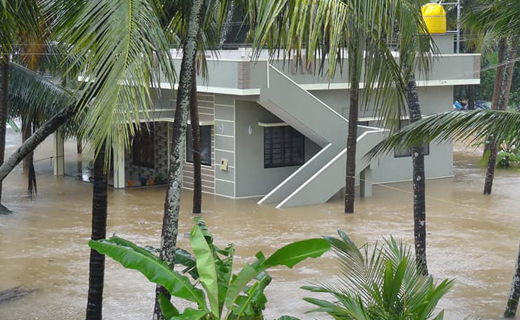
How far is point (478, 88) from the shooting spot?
43.0 meters

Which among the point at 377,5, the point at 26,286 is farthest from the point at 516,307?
the point at 26,286

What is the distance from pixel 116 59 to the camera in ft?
23.0

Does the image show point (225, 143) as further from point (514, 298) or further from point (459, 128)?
point (459, 128)

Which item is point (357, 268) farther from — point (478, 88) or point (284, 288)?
point (478, 88)

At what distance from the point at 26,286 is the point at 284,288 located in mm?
4322

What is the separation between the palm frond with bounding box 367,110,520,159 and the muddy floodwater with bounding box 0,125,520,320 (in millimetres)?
4490

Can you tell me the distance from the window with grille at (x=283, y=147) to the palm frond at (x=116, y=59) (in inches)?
699

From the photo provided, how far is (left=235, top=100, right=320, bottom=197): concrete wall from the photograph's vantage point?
82.2 ft

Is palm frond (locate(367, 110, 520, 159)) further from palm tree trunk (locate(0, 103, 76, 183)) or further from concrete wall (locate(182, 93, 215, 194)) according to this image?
concrete wall (locate(182, 93, 215, 194))

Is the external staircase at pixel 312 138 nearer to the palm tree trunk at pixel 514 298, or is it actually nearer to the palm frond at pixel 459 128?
the palm tree trunk at pixel 514 298

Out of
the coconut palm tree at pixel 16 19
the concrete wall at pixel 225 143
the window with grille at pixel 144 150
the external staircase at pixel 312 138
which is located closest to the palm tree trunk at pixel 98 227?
the coconut palm tree at pixel 16 19

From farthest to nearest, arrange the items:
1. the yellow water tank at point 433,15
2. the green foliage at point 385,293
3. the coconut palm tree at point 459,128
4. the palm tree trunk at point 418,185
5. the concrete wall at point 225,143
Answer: the concrete wall at point 225,143
the yellow water tank at point 433,15
the palm tree trunk at point 418,185
the coconut palm tree at point 459,128
the green foliage at point 385,293

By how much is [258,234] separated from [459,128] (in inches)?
410

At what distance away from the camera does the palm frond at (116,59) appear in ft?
22.2
